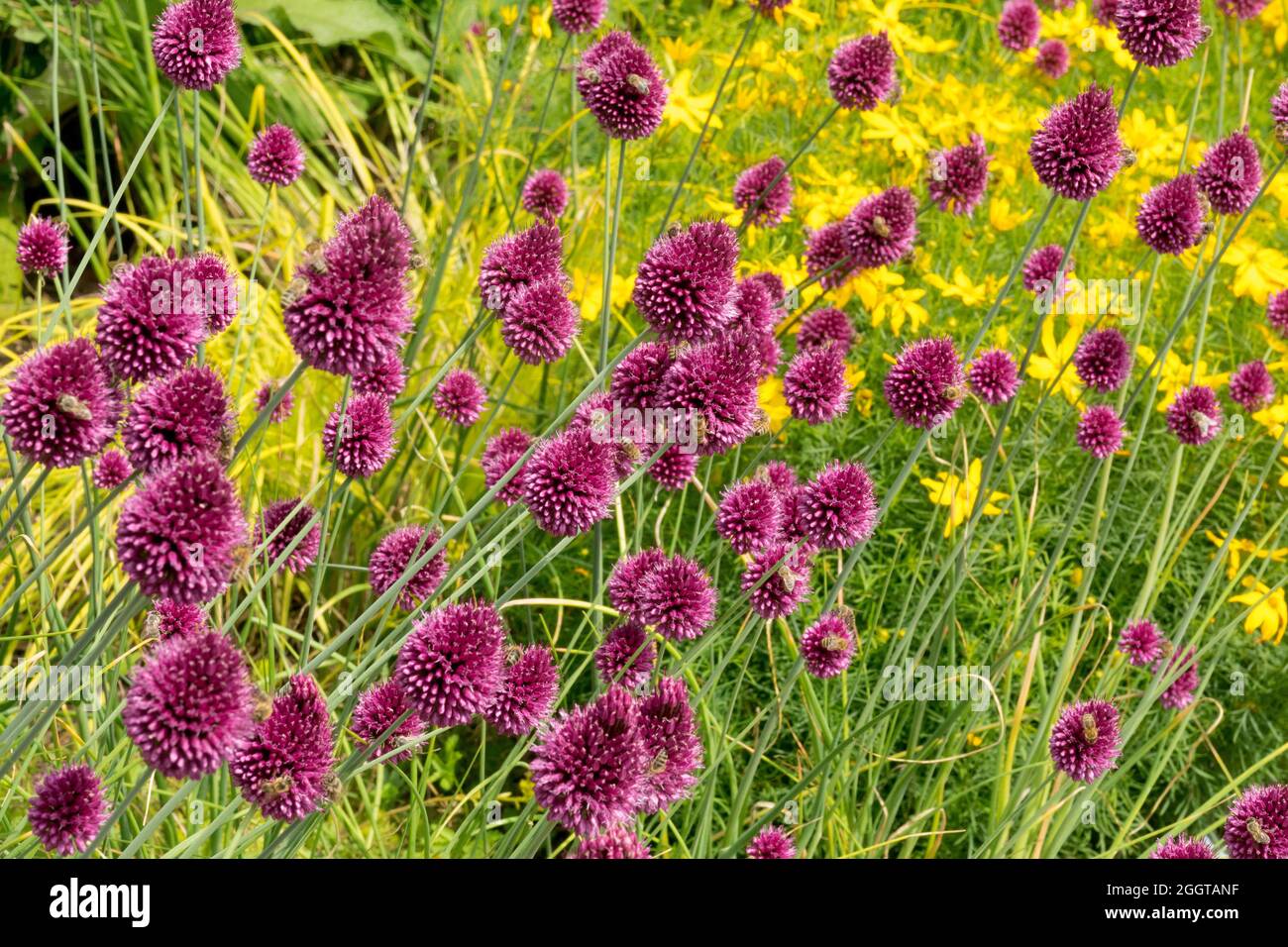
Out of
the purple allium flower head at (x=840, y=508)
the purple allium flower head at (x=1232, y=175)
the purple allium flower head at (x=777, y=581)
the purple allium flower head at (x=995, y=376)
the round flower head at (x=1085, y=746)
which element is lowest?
the round flower head at (x=1085, y=746)

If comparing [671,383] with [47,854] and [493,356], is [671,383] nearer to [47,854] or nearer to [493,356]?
[47,854]

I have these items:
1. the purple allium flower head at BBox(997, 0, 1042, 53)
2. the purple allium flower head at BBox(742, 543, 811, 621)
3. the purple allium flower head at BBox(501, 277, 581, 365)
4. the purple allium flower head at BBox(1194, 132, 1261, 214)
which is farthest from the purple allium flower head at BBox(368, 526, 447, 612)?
the purple allium flower head at BBox(997, 0, 1042, 53)

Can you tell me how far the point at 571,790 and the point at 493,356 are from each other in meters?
2.33

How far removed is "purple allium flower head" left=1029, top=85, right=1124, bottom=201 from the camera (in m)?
2.28

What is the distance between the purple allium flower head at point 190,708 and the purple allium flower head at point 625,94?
4.50 ft

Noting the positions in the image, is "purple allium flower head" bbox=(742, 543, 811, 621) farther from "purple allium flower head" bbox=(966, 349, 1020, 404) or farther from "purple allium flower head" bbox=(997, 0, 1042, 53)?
"purple allium flower head" bbox=(997, 0, 1042, 53)

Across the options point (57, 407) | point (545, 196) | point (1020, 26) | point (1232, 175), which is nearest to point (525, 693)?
point (57, 407)

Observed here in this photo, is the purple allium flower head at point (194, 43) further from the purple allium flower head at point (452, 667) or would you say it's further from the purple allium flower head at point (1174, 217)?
the purple allium flower head at point (1174, 217)

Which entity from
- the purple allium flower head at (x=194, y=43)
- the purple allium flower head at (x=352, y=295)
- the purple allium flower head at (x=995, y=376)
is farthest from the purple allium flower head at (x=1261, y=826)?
the purple allium flower head at (x=194, y=43)

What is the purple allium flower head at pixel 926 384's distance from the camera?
221 centimetres

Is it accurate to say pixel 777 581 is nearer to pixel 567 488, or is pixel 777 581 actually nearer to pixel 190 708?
pixel 567 488

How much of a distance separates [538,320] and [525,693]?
1.94ft

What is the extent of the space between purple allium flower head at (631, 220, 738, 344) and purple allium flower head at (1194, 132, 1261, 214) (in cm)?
133
